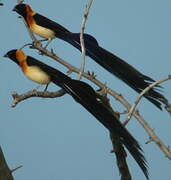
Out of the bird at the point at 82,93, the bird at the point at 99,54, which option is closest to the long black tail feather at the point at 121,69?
the bird at the point at 99,54

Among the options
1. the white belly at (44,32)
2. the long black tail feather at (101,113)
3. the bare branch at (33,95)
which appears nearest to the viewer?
the long black tail feather at (101,113)

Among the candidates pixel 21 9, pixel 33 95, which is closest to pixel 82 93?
pixel 33 95

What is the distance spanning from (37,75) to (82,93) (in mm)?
347

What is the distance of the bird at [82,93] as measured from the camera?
1.62m

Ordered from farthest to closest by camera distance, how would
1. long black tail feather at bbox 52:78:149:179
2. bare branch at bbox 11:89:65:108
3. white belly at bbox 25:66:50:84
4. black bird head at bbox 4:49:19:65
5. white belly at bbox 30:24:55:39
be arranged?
1. white belly at bbox 30:24:55:39
2. black bird head at bbox 4:49:19:65
3. white belly at bbox 25:66:50:84
4. bare branch at bbox 11:89:65:108
5. long black tail feather at bbox 52:78:149:179

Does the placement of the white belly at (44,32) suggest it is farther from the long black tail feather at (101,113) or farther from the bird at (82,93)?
the long black tail feather at (101,113)

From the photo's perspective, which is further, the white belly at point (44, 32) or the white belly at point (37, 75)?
the white belly at point (44, 32)

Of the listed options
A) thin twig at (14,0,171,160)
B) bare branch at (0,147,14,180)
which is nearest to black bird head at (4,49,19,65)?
thin twig at (14,0,171,160)

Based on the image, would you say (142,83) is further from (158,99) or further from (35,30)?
(35,30)

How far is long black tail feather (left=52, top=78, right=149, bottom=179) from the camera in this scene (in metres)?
1.61

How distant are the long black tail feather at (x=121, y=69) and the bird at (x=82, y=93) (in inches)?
7.4

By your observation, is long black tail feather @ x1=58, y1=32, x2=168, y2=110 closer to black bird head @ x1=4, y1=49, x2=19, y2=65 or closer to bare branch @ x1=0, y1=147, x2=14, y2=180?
black bird head @ x1=4, y1=49, x2=19, y2=65

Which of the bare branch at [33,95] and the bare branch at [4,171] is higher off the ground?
the bare branch at [33,95]

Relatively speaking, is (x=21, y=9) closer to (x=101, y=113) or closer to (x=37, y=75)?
(x=37, y=75)
